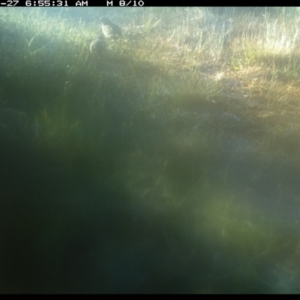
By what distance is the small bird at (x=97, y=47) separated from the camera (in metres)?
3.09

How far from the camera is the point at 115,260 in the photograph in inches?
111

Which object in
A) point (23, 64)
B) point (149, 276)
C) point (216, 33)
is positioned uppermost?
point (216, 33)

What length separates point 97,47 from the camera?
3.10 m

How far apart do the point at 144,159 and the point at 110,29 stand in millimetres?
1001

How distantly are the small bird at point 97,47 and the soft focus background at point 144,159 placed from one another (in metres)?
0.03

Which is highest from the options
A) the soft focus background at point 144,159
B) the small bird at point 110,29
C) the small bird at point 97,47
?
the small bird at point 110,29

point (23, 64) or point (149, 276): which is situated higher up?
point (23, 64)

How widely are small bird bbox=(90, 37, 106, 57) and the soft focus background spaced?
33mm

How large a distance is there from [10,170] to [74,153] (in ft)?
1.43

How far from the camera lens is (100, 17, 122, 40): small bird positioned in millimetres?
3123

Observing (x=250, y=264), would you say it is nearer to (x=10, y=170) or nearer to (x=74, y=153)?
(x=74, y=153)

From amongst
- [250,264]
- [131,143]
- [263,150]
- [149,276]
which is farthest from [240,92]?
[149,276]

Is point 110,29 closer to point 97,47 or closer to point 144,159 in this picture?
point 97,47

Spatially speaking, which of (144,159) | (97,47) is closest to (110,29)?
(97,47)
